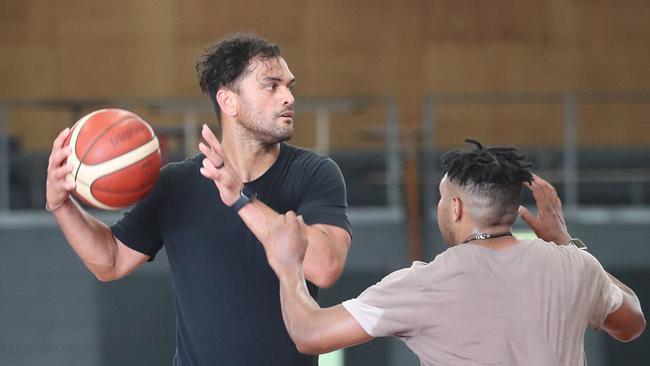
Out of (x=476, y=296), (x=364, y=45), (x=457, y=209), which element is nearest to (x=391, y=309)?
(x=476, y=296)

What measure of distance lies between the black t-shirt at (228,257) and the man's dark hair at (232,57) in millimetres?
266

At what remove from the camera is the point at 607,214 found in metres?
7.54

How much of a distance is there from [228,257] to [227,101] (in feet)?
1.50

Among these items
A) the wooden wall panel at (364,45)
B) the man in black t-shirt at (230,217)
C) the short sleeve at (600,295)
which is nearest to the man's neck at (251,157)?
the man in black t-shirt at (230,217)

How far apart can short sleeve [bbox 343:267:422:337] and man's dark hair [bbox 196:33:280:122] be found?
905 mm

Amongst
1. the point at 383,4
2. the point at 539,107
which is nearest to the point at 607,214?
the point at 539,107

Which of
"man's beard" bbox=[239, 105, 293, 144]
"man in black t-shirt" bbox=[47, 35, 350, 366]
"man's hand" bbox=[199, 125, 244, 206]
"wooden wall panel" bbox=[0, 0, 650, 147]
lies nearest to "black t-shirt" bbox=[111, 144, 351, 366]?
"man in black t-shirt" bbox=[47, 35, 350, 366]

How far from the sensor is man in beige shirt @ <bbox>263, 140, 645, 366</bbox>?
2363 mm

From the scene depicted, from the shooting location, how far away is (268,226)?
242cm

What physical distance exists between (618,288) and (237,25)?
28.0 feet

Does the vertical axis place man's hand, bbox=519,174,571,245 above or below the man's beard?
below

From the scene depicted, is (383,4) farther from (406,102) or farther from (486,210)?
(486,210)

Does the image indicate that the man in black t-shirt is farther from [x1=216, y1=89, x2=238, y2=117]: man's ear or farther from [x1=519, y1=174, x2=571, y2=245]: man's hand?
[x1=519, y1=174, x2=571, y2=245]: man's hand

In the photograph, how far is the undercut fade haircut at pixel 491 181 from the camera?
2.49 metres
